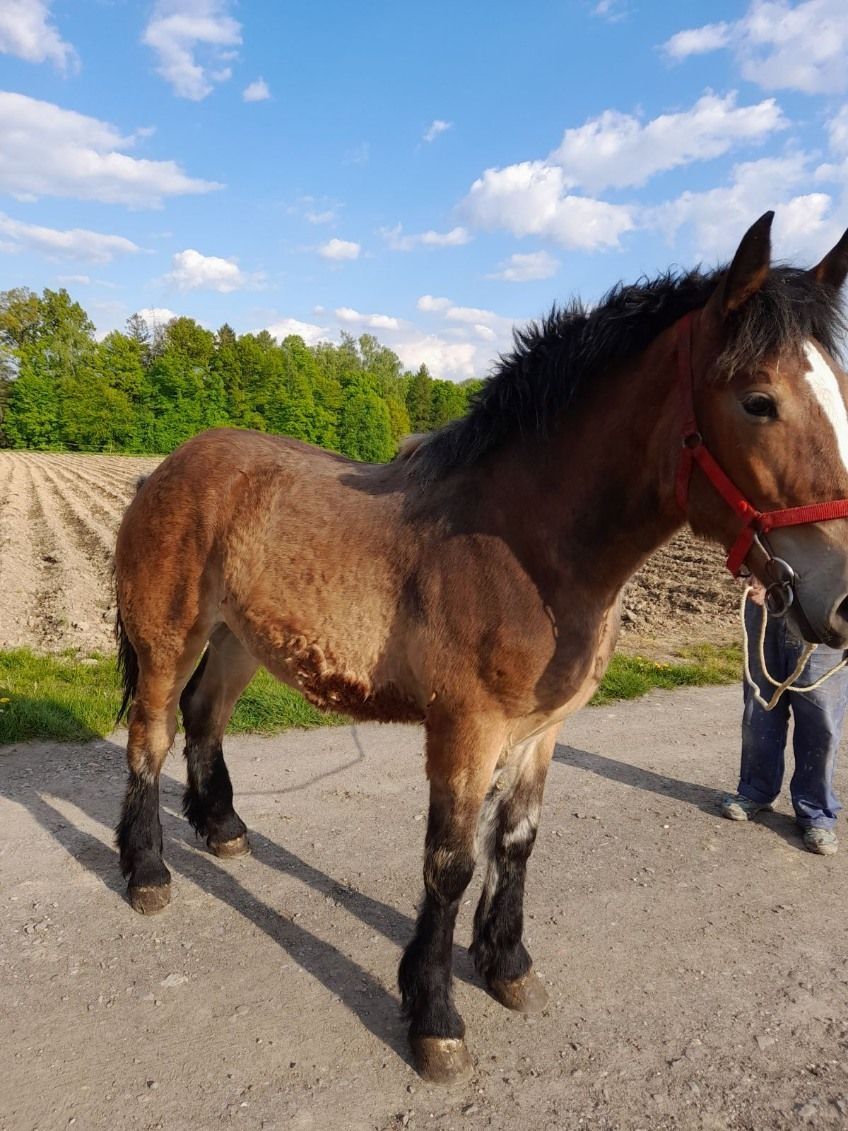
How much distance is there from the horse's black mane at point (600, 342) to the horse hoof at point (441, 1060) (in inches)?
79.2

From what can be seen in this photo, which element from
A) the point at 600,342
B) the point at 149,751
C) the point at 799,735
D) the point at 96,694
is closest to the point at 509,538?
the point at 600,342

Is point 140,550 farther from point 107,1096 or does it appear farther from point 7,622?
point 7,622

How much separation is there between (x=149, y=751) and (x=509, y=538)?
2257 mm

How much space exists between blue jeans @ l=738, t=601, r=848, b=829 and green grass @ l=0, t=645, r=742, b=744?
70.6 inches

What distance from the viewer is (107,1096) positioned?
2.17 metres

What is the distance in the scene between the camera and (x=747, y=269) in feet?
5.84

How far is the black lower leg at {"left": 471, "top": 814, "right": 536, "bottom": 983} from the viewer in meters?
2.74

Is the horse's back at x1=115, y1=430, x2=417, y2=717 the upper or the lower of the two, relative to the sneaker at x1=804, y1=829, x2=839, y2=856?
upper

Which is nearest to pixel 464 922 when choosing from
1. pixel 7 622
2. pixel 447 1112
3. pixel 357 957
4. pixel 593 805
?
pixel 357 957

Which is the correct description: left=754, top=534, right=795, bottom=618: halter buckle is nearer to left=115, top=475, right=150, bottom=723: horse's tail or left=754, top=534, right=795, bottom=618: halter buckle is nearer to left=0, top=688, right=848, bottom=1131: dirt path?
left=0, top=688, right=848, bottom=1131: dirt path

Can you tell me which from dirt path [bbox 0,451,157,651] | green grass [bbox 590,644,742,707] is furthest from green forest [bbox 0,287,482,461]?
green grass [bbox 590,644,742,707]

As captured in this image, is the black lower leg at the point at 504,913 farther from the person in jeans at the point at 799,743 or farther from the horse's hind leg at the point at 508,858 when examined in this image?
the person in jeans at the point at 799,743

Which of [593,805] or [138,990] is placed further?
[593,805]

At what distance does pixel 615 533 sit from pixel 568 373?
0.55m
